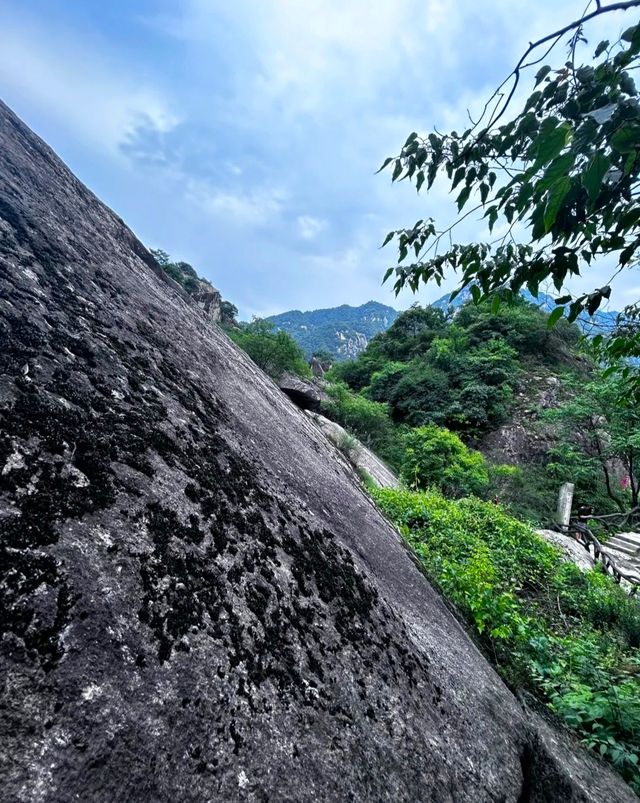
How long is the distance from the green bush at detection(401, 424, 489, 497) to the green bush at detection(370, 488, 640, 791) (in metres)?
5.55

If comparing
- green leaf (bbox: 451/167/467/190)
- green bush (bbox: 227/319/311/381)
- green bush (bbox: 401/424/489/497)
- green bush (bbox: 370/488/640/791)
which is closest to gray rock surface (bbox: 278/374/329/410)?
green bush (bbox: 227/319/311/381)

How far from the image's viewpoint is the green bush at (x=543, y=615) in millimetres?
2475

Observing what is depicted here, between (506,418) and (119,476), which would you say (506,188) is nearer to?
(119,476)

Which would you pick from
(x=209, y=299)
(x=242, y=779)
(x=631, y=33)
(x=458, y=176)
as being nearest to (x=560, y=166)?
(x=631, y=33)

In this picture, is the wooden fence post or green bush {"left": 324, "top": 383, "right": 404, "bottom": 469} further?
green bush {"left": 324, "top": 383, "right": 404, "bottom": 469}

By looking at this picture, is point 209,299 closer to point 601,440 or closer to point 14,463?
point 601,440

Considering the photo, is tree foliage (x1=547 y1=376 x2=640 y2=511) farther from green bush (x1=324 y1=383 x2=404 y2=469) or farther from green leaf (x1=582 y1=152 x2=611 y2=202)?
green leaf (x1=582 y1=152 x2=611 y2=202)

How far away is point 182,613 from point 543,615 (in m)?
6.05

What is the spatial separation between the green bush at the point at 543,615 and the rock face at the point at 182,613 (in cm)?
42

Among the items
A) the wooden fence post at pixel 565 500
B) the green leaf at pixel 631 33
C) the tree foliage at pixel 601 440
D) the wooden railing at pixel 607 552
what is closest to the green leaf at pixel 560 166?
the green leaf at pixel 631 33

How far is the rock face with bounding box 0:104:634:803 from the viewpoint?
871 millimetres

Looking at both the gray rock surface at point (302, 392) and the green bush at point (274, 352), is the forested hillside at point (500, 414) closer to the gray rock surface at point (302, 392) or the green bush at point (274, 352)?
the gray rock surface at point (302, 392)

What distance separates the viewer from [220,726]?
3.34ft

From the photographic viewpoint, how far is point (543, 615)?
5414mm
